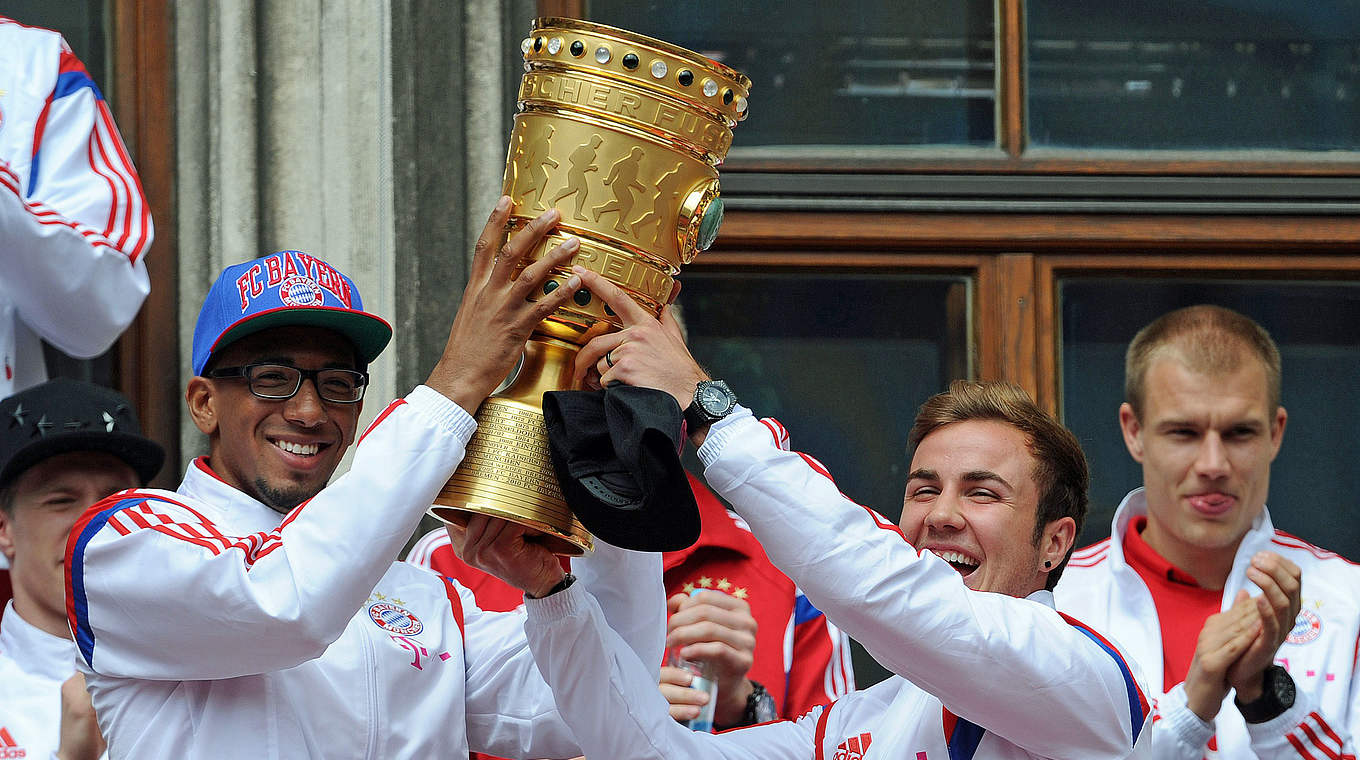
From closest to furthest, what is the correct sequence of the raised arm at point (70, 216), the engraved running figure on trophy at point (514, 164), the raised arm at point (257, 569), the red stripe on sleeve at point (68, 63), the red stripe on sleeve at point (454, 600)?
1. the raised arm at point (257, 569)
2. the engraved running figure on trophy at point (514, 164)
3. the red stripe on sleeve at point (454, 600)
4. the raised arm at point (70, 216)
5. the red stripe on sleeve at point (68, 63)

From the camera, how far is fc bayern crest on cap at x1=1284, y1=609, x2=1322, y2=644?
3.58 meters

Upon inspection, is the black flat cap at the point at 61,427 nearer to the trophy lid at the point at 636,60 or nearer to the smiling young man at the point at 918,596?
the smiling young man at the point at 918,596

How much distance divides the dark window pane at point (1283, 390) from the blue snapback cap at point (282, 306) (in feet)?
5.80

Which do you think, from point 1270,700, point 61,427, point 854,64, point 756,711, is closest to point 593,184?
point 756,711

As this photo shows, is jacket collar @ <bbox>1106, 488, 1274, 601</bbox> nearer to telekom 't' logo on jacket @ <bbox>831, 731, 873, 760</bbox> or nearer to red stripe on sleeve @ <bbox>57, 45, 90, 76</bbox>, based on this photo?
telekom 't' logo on jacket @ <bbox>831, 731, 873, 760</bbox>

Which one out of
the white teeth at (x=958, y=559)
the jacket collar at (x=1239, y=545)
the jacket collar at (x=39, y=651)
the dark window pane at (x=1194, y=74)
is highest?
the dark window pane at (x=1194, y=74)

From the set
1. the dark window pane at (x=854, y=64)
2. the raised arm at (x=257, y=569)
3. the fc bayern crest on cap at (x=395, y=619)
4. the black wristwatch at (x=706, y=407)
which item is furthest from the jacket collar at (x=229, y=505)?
Result: the dark window pane at (x=854, y=64)

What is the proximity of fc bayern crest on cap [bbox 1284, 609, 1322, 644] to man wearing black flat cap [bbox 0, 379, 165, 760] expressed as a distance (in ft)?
7.37

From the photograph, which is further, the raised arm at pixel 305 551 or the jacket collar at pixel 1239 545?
the jacket collar at pixel 1239 545

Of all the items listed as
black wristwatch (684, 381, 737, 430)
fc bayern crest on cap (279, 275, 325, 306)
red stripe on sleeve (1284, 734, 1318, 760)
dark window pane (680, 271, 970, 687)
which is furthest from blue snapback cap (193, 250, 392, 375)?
red stripe on sleeve (1284, 734, 1318, 760)

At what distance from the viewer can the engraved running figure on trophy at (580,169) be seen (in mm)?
A: 2449

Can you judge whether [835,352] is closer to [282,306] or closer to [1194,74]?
[1194,74]

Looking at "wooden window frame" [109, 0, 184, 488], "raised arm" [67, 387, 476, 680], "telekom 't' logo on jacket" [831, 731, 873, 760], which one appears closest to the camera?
"raised arm" [67, 387, 476, 680]

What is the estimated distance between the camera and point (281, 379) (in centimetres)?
308
